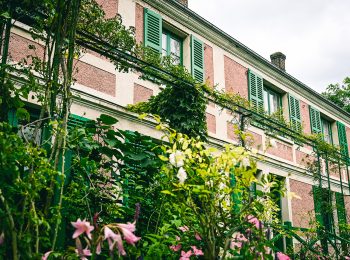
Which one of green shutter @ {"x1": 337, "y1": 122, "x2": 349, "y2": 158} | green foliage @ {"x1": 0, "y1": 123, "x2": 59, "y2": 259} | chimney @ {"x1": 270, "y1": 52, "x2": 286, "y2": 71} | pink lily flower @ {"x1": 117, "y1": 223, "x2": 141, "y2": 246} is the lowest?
pink lily flower @ {"x1": 117, "y1": 223, "x2": 141, "y2": 246}

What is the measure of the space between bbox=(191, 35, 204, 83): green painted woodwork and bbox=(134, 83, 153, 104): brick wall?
1.74 meters

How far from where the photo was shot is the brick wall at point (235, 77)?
1111 cm

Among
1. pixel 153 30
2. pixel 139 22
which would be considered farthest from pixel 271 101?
pixel 139 22

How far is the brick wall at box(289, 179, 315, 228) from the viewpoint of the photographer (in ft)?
39.5

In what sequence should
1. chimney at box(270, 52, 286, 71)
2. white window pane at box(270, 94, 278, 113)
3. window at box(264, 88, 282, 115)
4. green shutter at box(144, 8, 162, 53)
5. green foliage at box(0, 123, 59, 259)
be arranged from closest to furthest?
green foliage at box(0, 123, 59, 259)
green shutter at box(144, 8, 162, 53)
window at box(264, 88, 282, 115)
white window pane at box(270, 94, 278, 113)
chimney at box(270, 52, 286, 71)

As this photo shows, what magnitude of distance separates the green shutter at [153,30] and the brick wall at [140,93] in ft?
3.38

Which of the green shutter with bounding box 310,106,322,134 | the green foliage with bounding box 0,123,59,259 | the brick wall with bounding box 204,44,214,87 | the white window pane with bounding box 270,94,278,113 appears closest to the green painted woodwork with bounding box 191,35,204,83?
the brick wall with bounding box 204,44,214,87

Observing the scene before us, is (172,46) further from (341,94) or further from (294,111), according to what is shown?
(341,94)

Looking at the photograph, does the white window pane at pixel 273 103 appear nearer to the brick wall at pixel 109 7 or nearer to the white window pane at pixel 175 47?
the white window pane at pixel 175 47

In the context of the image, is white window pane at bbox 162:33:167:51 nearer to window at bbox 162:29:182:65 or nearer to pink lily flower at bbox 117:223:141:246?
window at bbox 162:29:182:65

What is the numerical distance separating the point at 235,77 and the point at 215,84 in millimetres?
1244

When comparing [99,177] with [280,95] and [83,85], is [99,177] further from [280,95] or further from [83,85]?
[280,95]

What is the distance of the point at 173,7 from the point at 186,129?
4.56m

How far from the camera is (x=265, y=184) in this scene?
2.76 metres
